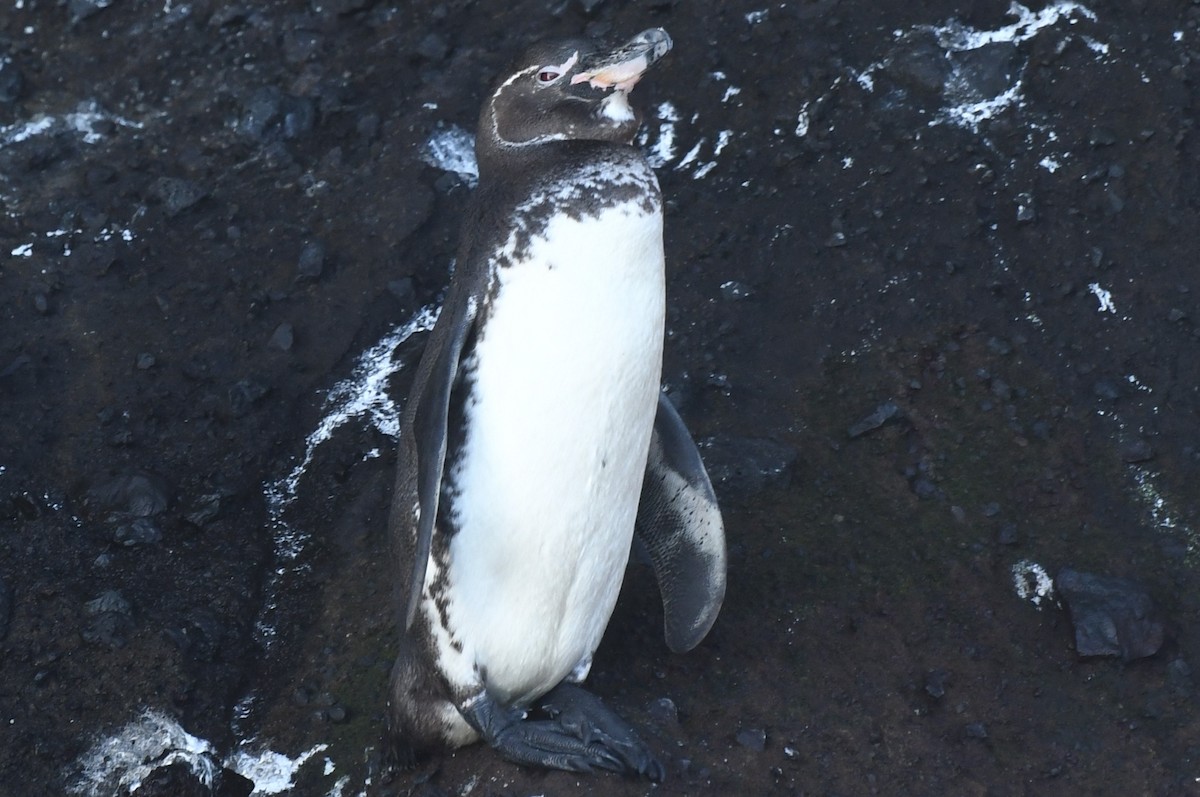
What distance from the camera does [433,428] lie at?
300 cm

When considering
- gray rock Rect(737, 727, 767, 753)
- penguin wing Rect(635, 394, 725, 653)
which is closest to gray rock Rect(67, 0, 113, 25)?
penguin wing Rect(635, 394, 725, 653)

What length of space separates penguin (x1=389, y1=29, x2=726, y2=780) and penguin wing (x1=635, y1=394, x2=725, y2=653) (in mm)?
238

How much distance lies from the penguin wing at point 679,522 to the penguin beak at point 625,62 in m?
0.85

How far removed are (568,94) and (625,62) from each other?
159 mm

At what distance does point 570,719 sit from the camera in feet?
10.4

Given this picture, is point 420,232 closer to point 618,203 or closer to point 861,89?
point 861,89

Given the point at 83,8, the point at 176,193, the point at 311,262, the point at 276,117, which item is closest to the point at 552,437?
the point at 311,262

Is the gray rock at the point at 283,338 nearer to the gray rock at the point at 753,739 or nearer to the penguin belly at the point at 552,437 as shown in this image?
the penguin belly at the point at 552,437

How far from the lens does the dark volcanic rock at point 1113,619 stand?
3.53 m

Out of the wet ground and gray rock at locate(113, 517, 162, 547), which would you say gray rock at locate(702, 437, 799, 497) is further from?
gray rock at locate(113, 517, 162, 547)

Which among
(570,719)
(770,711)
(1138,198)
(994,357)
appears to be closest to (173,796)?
(570,719)

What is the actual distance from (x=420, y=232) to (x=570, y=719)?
228cm

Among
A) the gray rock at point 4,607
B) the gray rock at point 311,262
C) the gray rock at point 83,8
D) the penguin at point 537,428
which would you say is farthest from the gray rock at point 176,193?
the penguin at point 537,428

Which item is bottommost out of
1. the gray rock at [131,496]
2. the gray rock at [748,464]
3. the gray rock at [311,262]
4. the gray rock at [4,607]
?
the gray rock at [748,464]
